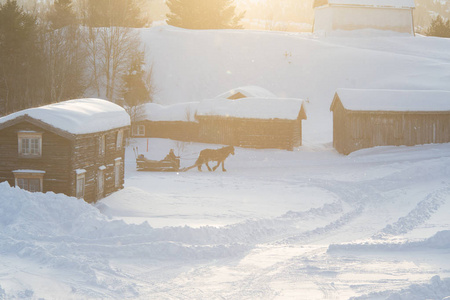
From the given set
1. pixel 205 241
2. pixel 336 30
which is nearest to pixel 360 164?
pixel 205 241

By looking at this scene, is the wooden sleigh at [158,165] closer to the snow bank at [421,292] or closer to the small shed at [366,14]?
the snow bank at [421,292]

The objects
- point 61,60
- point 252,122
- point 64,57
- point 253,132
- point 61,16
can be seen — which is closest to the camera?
point 252,122

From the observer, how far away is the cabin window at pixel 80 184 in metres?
20.2

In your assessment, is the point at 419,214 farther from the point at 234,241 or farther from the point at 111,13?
the point at 111,13

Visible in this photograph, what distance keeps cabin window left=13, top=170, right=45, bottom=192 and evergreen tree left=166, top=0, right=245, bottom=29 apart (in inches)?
2261

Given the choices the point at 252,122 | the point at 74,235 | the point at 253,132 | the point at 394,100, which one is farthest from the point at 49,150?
the point at 394,100

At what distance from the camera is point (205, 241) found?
15039mm

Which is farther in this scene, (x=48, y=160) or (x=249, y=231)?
(x=48, y=160)

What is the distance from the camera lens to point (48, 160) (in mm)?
19906

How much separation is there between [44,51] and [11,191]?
38195 millimetres

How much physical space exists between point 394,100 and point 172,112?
15.8m

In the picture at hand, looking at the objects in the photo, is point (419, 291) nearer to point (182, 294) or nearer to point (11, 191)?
point (182, 294)

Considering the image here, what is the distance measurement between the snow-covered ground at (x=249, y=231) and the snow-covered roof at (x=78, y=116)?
9.46 feet

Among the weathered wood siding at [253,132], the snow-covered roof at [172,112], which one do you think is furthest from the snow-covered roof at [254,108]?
the snow-covered roof at [172,112]
